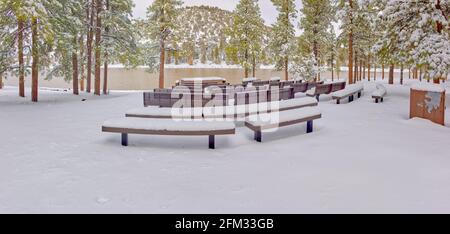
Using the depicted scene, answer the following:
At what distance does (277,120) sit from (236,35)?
86.4 feet

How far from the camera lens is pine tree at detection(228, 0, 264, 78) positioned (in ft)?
102

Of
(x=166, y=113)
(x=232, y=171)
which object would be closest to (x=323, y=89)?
(x=166, y=113)

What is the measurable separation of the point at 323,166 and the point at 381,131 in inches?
143

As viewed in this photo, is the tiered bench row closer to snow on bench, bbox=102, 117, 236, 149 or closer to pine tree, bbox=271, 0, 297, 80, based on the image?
snow on bench, bbox=102, 117, 236, 149

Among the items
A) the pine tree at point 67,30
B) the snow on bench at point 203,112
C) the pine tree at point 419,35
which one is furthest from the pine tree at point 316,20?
the snow on bench at point 203,112

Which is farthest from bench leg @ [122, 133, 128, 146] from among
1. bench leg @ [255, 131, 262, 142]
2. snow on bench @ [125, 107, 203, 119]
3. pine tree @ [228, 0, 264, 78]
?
pine tree @ [228, 0, 264, 78]

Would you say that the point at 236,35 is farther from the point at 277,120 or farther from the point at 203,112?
the point at 277,120

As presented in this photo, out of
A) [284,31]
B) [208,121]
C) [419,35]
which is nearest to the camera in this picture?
[208,121]

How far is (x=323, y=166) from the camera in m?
5.52

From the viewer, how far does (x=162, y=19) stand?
27.0 meters

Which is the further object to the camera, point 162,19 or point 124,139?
point 162,19

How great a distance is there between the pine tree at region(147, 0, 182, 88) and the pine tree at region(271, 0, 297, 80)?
9685 millimetres

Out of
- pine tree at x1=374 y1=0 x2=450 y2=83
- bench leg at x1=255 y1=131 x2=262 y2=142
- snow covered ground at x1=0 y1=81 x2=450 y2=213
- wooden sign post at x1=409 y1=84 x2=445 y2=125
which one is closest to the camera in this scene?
snow covered ground at x1=0 y1=81 x2=450 y2=213
